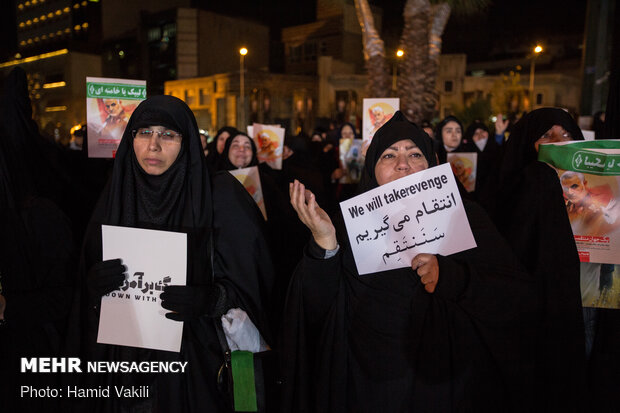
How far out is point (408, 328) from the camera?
2.03 metres

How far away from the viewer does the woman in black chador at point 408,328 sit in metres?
1.89

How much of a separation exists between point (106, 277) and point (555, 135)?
2.92m

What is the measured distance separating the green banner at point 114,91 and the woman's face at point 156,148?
84.3 inches

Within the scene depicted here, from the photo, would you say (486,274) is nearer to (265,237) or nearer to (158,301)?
(265,237)

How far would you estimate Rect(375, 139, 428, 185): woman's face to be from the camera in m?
2.19

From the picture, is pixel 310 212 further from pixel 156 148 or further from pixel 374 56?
pixel 374 56

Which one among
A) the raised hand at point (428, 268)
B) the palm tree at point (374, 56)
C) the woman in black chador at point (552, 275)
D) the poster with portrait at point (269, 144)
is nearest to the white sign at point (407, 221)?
the raised hand at point (428, 268)

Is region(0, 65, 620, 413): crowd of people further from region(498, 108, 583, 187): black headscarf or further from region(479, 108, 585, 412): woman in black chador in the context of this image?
region(498, 108, 583, 187): black headscarf

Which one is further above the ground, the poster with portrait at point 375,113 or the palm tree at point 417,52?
the palm tree at point 417,52

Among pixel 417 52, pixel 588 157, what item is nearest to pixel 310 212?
pixel 588 157

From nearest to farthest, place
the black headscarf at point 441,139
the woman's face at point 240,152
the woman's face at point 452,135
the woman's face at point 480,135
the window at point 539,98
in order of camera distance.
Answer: the woman's face at point 240,152 → the black headscarf at point 441,139 → the woman's face at point 452,135 → the woman's face at point 480,135 → the window at point 539,98

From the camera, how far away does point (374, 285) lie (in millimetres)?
Answer: 2055

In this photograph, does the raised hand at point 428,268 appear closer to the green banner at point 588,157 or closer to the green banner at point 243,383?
the green banner at point 243,383

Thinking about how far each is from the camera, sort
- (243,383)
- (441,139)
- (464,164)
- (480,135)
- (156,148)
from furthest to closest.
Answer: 1. (480,135)
2. (441,139)
3. (464,164)
4. (156,148)
5. (243,383)
